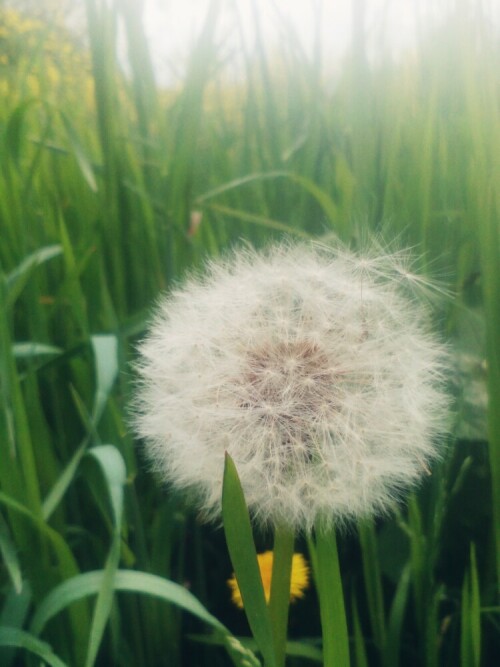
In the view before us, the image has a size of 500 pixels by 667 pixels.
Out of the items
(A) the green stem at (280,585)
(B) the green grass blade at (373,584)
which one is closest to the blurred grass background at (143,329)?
(B) the green grass blade at (373,584)

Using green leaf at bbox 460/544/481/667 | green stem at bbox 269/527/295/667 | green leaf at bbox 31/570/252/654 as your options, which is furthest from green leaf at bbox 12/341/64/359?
green leaf at bbox 460/544/481/667

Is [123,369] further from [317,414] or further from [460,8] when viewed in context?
[460,8]

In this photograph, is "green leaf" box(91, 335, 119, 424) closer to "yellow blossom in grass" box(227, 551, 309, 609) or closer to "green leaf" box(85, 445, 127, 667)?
"green leaf" box(85, 445, 127, 667)

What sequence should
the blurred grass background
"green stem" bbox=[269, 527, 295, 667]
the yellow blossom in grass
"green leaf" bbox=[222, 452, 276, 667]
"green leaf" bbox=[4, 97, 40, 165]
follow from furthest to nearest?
1. "green leaf" bbox=[4, 97, 40, 165]
2. the yellow blossom in grass
3. the blurred grass background
4. "green stem" bbox=[269, 527, 295, 667]
5. "green leaf" bbox=[222, 452, 276, 667]

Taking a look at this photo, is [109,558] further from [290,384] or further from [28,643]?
[290,384]

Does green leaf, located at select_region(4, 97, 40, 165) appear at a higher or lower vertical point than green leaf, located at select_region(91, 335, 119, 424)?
higher

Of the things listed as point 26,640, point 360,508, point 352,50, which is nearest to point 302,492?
point 360,508
